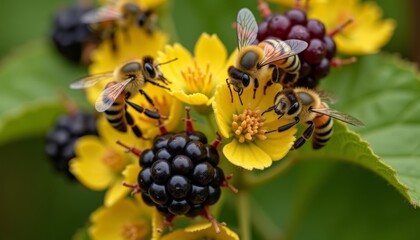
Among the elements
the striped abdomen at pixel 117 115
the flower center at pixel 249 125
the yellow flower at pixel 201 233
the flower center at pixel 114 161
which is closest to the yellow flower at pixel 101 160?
the flower center at pixel 114 161

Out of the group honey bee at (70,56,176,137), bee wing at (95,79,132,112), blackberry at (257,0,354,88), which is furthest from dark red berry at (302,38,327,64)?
bee wing at (95,79,132,112)

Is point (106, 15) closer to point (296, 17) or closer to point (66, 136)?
point (66, 136)

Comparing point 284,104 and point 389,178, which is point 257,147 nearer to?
point 284,104

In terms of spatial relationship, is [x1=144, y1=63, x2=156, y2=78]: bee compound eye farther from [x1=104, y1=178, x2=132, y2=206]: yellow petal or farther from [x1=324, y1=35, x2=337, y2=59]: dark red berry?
[x1=324, y1=35, x2=337, y2=59]: dark red berry

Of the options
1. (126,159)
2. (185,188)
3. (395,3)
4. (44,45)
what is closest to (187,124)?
(185,188)

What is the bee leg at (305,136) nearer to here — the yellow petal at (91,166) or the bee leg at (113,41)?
the yellow petal at (91,166)

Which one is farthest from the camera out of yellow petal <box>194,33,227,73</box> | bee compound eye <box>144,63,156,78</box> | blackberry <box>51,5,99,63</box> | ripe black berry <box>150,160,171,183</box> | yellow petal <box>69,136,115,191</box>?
blackberry <box>51,5,99,63</box>

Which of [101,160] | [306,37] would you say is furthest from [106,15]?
[306,37]
